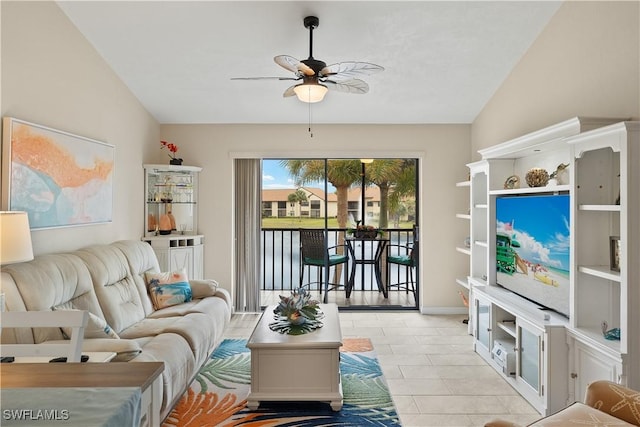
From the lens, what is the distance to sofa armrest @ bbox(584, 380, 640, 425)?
4.90 feet

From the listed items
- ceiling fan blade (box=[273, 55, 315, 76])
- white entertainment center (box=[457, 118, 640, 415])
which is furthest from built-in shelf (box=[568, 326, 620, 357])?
ceiling fan blade (box=[273, 55, 315, 76])

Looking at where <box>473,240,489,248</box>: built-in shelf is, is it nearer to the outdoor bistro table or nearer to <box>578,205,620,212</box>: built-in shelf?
<box>578,205,620,212</box>: built-in shelf

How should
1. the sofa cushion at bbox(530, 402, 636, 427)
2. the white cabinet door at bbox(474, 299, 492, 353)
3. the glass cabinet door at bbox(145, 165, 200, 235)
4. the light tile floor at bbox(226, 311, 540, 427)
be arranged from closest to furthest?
the sofa cushion at bbox(530, 402, 636, 427)
the light tile floor at bbox(226, 311, 540, 427)
the white cabinet door at bbox(474, 299, 492, 353)
the glass cabinet door at bbox(145, 165, 200, 235)

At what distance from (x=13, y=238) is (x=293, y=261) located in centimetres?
471

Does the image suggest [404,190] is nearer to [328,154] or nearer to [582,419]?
[328,154]

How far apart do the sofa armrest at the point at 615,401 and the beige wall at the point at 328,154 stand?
3656 millimetres

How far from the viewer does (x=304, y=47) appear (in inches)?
143

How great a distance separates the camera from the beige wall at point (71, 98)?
276cm

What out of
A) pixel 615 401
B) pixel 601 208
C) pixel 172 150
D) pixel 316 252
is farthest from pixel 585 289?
pixel 172 150

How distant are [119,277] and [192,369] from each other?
1082 millimetres

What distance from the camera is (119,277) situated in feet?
11.3

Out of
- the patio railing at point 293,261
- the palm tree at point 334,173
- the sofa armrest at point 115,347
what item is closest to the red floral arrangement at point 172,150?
the palm tree at point 334,173

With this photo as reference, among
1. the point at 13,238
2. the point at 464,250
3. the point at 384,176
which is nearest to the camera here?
the point at 13,238

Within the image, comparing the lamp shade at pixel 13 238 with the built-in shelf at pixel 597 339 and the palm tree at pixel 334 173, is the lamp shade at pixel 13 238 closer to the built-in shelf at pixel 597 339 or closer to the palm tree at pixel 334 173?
the built-in shelf at pixel 597 339
